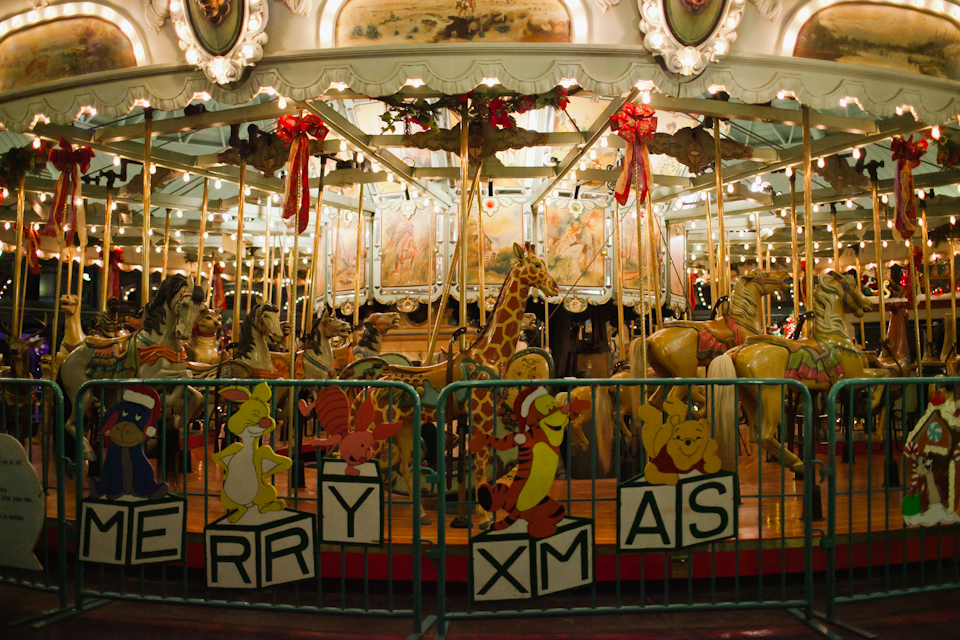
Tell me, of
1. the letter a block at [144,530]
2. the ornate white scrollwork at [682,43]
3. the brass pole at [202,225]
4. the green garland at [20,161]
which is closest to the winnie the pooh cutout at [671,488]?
the letter a block at [144,530]

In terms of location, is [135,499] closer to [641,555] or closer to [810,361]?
[641,555]

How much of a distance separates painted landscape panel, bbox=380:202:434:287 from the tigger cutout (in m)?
9.04

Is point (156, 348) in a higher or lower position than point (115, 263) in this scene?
lower

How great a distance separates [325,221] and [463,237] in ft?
27.5

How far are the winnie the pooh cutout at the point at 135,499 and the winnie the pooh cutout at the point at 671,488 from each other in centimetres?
219

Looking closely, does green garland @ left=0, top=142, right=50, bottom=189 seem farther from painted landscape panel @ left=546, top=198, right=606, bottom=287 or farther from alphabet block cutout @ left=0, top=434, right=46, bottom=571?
painted landscape panel @ left=546, top=198, right=606, bottom=287

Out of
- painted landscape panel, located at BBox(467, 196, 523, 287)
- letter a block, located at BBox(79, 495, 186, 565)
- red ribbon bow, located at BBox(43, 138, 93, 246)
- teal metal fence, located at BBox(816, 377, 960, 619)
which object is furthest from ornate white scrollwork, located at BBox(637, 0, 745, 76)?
painted landscape panel, located at BBox(467, 196, 523, 287)

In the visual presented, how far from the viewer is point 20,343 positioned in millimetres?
9508

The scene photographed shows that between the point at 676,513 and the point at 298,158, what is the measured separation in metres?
5.15

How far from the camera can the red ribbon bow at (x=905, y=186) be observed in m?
7.77

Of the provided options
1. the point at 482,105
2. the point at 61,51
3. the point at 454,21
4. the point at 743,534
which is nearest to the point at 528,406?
the point at 743,534

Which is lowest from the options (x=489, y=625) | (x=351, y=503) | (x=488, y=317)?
(x=489, y=625)

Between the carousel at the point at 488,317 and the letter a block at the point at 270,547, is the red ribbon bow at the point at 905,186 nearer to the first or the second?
the carousel at the point at 488,317

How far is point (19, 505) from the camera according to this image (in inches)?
144
